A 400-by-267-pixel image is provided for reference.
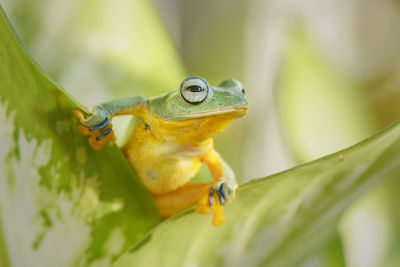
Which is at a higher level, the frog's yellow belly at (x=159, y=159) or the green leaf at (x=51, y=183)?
the green leaf at (x=51, y=183)

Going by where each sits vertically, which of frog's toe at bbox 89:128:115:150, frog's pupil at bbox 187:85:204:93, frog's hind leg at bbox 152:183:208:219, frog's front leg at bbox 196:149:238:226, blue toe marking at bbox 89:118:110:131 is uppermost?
frog's toe at bbox 89:128:115:150

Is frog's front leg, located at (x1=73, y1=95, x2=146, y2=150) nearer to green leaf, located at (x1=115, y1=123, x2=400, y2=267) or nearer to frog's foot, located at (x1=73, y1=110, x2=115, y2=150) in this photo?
frog's foot, located at (x1=73, y1=110, x2=115, y2=150)

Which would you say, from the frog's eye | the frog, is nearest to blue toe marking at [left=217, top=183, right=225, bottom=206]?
the frog

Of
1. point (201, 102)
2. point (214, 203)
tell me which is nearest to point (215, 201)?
point (214, 203)

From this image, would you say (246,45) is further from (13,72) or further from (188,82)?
(13,72)

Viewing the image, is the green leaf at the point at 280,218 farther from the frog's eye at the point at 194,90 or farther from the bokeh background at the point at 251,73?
the frog's eye at the point at 194,90

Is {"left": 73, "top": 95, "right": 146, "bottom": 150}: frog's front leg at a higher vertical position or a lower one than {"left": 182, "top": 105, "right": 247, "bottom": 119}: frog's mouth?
higher

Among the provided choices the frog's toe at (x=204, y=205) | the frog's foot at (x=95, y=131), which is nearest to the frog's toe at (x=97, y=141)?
the frog's foot at (x=95, y=131)

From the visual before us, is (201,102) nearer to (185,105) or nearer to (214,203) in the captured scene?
(185,105)
